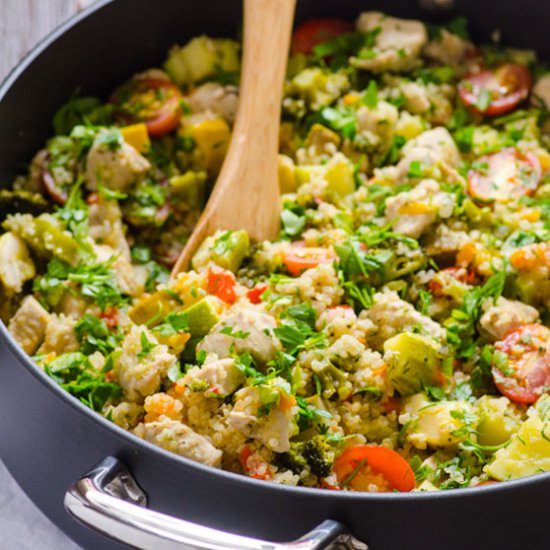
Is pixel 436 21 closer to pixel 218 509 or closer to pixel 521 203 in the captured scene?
pixel 521 203

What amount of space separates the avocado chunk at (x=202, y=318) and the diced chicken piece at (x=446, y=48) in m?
1.36

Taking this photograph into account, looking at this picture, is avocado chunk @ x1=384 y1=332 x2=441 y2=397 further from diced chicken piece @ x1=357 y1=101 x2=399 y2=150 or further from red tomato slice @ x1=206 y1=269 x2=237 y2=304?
diced chicken piece @ x1=357 y1=101 x2=399 y2=150

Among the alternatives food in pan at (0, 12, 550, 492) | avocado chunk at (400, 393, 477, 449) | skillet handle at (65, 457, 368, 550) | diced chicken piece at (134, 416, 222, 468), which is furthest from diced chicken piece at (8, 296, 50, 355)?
avocado chunk at (400, 393, 477, 449)

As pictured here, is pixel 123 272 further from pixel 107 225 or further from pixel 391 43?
pixel 391 43

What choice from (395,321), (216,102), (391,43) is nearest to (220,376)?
(395,321)

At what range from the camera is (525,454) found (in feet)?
7.54

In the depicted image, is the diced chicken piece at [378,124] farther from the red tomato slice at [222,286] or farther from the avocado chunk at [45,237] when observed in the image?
the avocado chunk at [45,237]

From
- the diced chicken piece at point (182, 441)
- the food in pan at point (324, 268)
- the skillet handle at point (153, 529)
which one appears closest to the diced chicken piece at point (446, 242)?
the food in pan at point (324, 268)

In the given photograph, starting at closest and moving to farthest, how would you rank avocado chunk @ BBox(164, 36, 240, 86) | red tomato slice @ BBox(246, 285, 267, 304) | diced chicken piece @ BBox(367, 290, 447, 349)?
diced chicken piece @ BBox(367, 290, 447, 349), red tomato slice @ BBox(246, 285, 267, 304), avocado chunk @ BBox(164, 36, 240, 86)

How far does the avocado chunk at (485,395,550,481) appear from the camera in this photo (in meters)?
2.27

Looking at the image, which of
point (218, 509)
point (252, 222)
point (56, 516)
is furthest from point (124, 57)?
point (218, 509)

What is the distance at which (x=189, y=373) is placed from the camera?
2367 millimetres

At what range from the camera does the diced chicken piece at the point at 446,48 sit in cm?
338

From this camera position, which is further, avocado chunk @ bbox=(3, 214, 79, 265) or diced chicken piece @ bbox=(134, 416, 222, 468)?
avocado chunk @ bbox=(3, 214, 79, 265)
